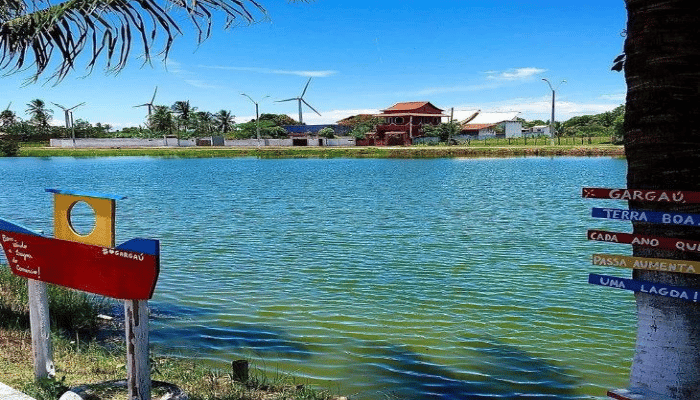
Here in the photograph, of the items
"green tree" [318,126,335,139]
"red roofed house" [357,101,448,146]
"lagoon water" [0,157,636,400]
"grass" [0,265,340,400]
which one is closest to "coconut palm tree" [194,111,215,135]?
"green tree" [318,126,335,139]

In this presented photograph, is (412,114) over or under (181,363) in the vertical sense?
over

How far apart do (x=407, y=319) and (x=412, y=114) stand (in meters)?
112

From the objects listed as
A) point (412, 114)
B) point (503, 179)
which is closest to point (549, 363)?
point (503, 179)

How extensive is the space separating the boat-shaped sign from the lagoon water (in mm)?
3650

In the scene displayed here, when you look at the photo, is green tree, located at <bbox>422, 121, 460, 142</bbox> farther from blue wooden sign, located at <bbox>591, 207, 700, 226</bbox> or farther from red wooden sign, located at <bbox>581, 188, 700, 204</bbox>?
blue wooden sign, located at <bbox>591, 207, 700, 226</bbox>

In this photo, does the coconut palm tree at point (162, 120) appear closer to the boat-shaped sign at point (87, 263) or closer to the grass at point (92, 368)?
the grass at point (92, 368)

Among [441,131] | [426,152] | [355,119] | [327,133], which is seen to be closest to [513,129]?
[441,131]

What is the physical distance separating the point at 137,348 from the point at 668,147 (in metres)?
4.37

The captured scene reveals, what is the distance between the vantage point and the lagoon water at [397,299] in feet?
30.1

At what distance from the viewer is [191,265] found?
1686 cm

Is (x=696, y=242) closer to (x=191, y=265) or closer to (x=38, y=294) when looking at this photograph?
(x=38, y=294)

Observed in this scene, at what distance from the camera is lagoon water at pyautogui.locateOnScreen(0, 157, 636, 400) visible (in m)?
9.16

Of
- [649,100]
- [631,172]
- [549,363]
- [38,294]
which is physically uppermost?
[649,100]

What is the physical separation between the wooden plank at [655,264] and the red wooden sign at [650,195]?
399mm
